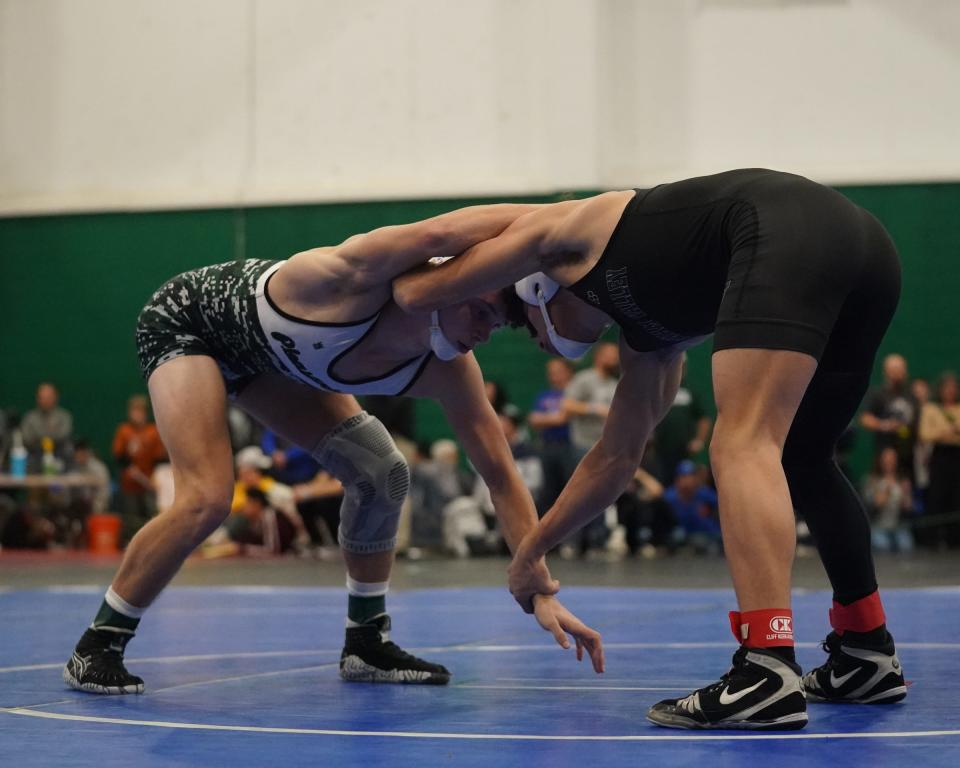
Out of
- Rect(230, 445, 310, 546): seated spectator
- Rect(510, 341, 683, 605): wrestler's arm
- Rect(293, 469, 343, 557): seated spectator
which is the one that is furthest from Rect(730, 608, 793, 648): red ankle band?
Rect(230, 445, 310, 546): seated spectator

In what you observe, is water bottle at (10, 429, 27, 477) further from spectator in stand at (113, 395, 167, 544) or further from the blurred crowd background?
spectator in stand at (113, 395, 167, 544)

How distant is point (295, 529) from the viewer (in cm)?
1335

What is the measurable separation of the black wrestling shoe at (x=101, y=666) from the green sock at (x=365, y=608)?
30.0 inches

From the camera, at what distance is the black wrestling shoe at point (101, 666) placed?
175 inches

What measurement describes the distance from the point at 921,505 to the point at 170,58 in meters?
9.93

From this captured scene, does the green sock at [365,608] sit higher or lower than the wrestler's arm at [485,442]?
lower

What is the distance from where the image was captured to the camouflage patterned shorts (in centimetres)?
464

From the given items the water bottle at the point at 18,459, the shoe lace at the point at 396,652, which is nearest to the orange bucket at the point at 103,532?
the water bottle at the point at 18,459

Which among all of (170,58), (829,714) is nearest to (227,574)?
(829,714)

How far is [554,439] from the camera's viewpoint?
12.8m

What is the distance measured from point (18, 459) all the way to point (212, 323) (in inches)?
429

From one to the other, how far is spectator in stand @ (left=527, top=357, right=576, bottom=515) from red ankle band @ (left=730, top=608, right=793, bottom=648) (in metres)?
8.63

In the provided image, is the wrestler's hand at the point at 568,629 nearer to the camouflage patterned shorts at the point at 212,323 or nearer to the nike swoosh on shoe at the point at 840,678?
the nike swoosh on shoe at the point at 840,678

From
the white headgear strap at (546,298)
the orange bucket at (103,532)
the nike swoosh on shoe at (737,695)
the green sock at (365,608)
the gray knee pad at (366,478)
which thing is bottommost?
the orange bucket at (103,532)
